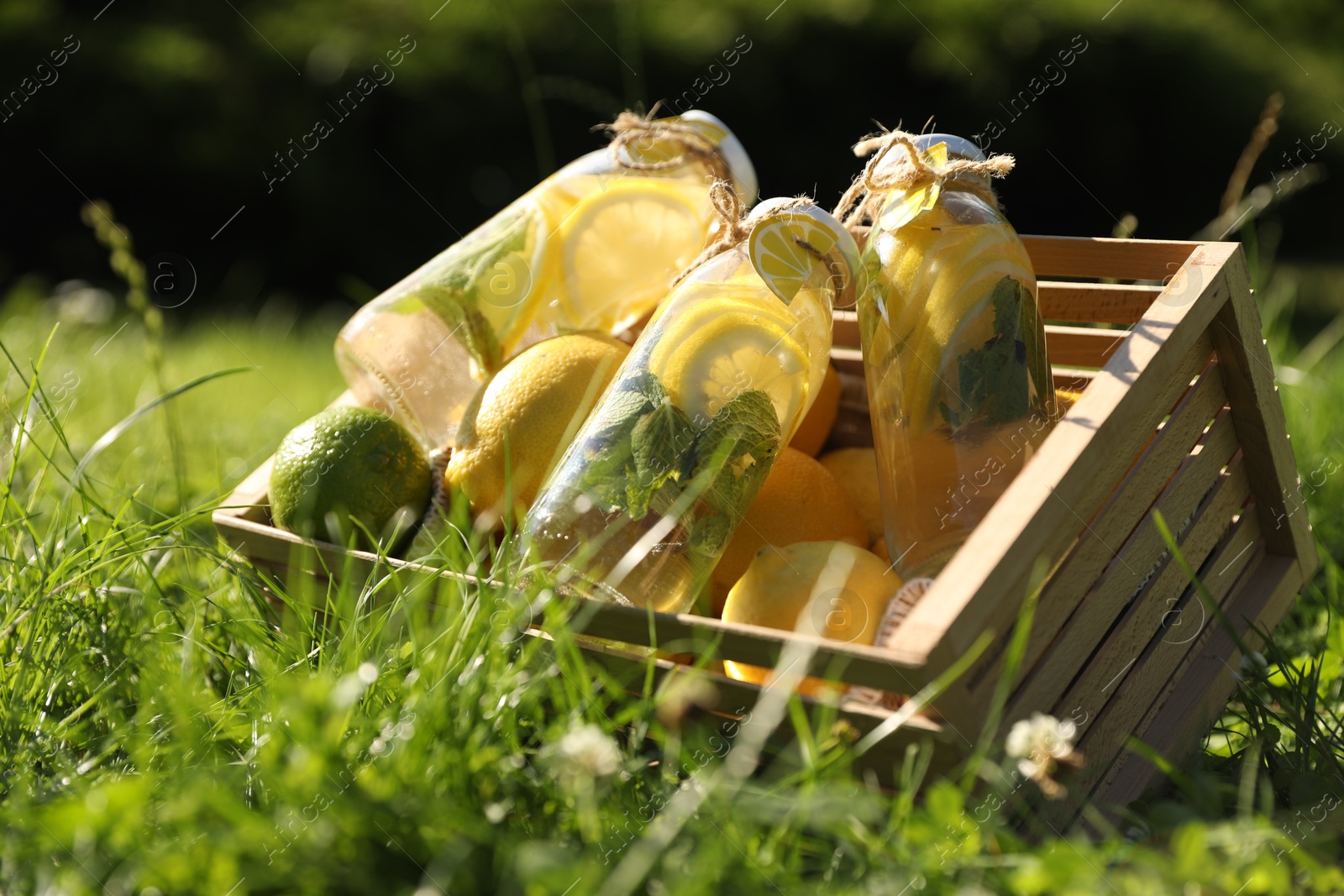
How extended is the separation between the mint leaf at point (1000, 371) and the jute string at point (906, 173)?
120mm

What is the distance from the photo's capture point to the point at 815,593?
1059 mm

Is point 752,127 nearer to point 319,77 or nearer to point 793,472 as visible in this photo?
point 319,77

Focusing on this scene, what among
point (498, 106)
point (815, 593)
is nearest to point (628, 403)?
point (815, 593)

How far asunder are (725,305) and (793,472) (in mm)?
219

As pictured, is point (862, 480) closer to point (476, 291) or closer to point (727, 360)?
point (727, 360)

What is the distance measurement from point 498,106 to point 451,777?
15.2 feet

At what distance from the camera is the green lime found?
Result: 1.24 metres

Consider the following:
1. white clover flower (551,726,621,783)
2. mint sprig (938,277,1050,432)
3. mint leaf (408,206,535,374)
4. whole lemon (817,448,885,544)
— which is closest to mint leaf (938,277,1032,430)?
mint sprig (938,277,1050,432)

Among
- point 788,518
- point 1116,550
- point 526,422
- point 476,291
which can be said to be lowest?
point 1116,550

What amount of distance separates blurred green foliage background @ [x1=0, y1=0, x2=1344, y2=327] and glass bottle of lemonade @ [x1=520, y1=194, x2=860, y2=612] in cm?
351

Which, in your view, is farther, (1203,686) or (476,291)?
(476,291)

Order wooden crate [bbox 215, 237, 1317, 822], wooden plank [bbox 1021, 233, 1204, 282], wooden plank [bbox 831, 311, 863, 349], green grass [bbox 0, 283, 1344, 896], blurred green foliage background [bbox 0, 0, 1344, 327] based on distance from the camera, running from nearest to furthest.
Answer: green grass [bbox 0, 283, 1344, 896], wooden crate [bbox 215, 237, 1317, 822], wooden plank [bbox 1021, 233, 1204, 282], wooden plank [bbox 831, 311, 863, 349], blurred green foliage background [bbox 0, 0, 1344, 327]

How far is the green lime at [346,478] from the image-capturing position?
1243 mm

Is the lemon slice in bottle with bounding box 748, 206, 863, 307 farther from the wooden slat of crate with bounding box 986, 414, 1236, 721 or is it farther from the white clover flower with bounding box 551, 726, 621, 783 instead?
the white clover flower with bounding box 551, 726, 621, 783
